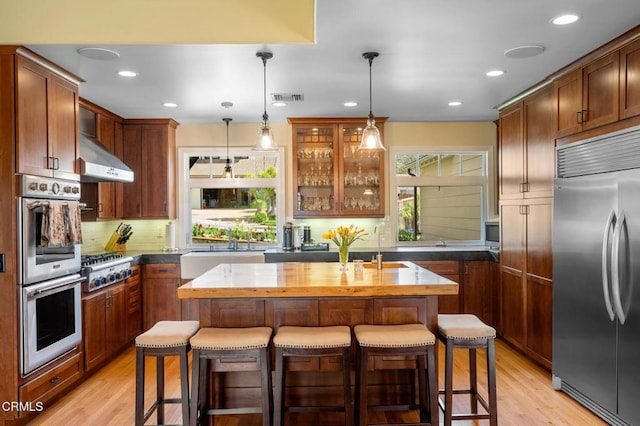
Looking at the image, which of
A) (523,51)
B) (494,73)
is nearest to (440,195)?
(494,73)

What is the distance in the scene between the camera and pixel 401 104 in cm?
483

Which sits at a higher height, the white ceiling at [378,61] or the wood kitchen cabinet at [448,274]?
the white ceiling at [378,61]

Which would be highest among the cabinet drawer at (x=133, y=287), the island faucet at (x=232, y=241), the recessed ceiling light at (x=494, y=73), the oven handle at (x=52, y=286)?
the recessed ceiling light at (x=494, y=73)

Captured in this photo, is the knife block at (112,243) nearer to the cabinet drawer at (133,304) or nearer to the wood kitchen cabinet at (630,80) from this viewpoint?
the cabinet drawer at (133,304)

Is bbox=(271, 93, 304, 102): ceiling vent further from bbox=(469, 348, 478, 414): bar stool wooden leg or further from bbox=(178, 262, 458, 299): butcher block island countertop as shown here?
bbox=(469, 348, 478, 414): bar stool wooden leg

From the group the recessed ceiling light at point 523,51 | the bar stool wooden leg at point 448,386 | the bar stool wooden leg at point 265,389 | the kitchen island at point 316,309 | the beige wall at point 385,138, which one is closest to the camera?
the bar stool wooden leg at point 265,389

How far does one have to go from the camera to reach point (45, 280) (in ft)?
10.7

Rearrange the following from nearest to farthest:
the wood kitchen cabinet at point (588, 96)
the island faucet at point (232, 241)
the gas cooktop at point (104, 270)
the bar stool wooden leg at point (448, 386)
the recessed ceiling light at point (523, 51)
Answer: the bar stool wooden leg at point (448, 386) → the wood kitchen cabinet at point (588, 96) → the recessed ceiling light at point (523, 51) → the gas cooktop at point (104, 270) → the island faucet at point (232, 241)

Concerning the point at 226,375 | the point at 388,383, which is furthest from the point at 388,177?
the point at 226,375

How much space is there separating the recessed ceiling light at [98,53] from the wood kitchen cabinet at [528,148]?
3.50 m

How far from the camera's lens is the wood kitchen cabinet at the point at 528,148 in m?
3.86

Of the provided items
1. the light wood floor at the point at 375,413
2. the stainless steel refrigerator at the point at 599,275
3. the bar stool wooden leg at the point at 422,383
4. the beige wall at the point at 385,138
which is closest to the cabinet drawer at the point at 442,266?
the beige wall at the point at 385,138

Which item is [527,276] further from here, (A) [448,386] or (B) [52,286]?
(B) [52,286]

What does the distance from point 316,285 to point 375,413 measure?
110 cm
